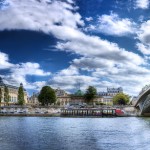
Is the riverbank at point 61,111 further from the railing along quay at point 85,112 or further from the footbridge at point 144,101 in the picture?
the footbridge at point 144,101

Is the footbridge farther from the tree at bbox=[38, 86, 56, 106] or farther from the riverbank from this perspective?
the tree at bbox=[38, 86, 56, 106]

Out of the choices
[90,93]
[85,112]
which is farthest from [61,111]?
[90,93]

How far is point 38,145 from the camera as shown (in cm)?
3931

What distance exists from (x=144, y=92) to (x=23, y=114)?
169ft

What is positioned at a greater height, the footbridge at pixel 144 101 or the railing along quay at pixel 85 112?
the footbridge at pixel 144 101

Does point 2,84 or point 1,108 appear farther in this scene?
point 2,84

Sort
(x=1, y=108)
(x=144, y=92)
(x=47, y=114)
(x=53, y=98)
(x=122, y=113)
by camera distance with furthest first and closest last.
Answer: (x=53, y=98) → (x=1, y=108) → (x=47, y=114) → (x=122, y=113) → (x=144, y=92)

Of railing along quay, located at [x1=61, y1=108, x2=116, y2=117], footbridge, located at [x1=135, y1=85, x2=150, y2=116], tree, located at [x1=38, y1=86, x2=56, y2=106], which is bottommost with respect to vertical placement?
railing along quay, located at [x1=61, y1=108, x2=116, y2=117]

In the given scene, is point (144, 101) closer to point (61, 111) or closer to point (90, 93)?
point (61, 111)

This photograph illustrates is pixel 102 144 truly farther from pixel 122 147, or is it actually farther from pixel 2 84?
pixel 2 84

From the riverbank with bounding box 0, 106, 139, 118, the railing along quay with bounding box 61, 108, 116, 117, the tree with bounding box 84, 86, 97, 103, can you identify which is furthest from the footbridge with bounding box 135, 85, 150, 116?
the tree with bounding box 84, 86, 97, 103

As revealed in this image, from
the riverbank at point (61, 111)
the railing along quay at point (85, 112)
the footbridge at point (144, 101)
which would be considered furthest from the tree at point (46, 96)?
the footbridge at point (144, 101)

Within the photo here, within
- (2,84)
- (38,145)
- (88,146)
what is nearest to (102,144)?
(88,146)

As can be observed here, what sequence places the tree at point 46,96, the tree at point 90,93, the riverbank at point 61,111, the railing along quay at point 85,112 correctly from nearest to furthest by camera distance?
the riverbank at point 61,111 < the railing along quay at point 85,112 < the tree at point 46,96 < the tree at point 90,93
